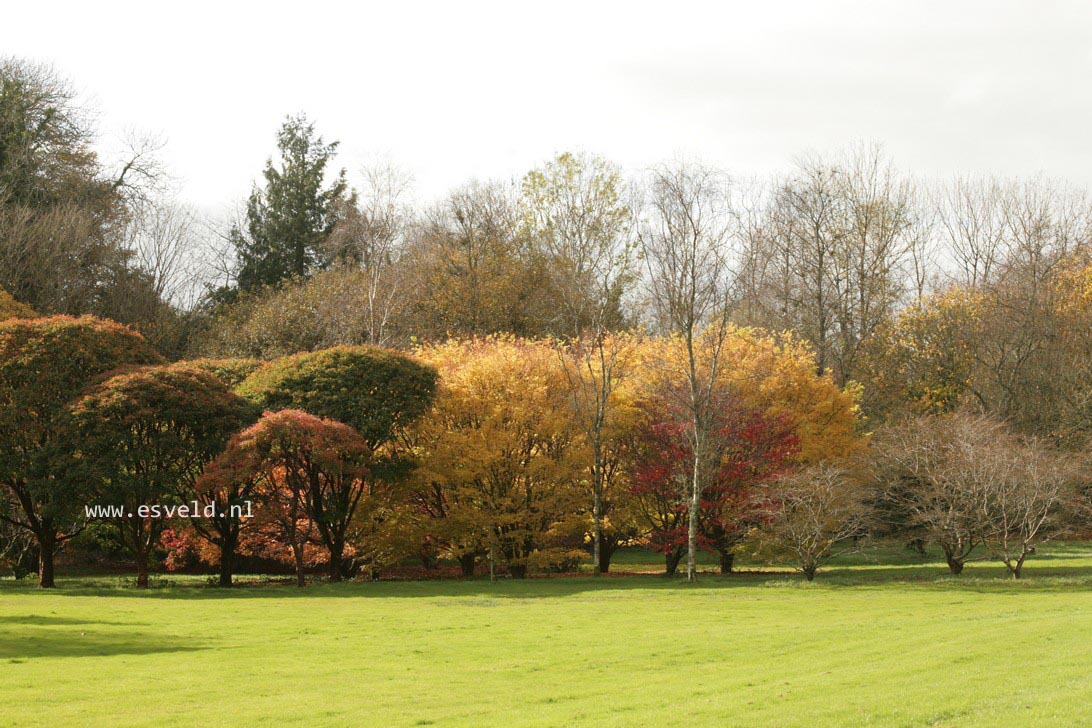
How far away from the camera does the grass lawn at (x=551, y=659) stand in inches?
440

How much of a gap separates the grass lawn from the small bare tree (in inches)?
138

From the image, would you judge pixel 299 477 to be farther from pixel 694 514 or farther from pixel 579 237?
pixel 579 237

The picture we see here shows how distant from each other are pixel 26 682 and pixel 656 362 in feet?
94.1

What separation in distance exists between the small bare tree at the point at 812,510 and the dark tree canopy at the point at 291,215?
38690 millimetres

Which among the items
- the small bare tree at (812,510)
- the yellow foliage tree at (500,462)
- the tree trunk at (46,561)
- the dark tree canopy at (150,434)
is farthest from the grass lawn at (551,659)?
the yellow foliage tree at (500,462)

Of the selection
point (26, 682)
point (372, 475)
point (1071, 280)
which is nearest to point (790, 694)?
point (26, 682)

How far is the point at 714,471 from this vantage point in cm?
3491

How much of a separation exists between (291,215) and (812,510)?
42.9m

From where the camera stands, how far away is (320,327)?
51.8 meters

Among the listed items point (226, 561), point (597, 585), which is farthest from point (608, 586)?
point (226, 561)

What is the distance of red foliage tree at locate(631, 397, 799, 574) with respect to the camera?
115ft

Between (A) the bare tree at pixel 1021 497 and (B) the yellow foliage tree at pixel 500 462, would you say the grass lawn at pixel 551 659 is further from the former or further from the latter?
(B) the yellow foliage tree at pixel 500 462

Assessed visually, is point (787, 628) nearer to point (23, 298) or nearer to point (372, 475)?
point (372, 475)

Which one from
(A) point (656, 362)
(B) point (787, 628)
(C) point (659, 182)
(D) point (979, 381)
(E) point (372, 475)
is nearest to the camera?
(B) point (787, 628)
